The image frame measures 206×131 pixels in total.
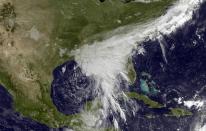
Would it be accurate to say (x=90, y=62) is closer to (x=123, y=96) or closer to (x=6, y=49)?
(x=123, y=96)

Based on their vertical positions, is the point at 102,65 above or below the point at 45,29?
below

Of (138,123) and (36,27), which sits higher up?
(36,27)

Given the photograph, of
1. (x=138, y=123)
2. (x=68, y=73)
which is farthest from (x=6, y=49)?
(x=138, y=123)

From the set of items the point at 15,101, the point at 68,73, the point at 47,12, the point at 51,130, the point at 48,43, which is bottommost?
the point at 51,130
